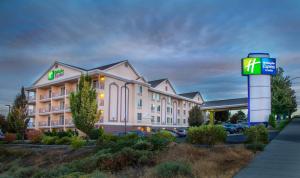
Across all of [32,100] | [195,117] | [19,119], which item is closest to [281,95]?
[195,117]

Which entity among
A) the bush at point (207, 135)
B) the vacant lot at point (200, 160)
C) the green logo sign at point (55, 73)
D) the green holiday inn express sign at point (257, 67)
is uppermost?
the green logo sign at point (55, 73)

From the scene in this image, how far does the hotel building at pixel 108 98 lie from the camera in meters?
58.0

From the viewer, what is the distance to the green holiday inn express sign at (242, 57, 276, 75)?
1420 inches

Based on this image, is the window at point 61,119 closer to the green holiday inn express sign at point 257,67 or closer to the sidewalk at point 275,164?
the green holiday inn express sign at point 257,67

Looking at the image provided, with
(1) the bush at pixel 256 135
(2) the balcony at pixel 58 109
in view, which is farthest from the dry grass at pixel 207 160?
(2) the balcony at pixel 58 109

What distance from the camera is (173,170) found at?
13008mm

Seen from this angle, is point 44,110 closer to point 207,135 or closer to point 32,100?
point 32,100

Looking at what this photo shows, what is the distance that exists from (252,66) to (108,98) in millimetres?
29382

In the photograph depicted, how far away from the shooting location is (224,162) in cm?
1570

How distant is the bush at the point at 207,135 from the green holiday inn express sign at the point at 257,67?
16.4 metres

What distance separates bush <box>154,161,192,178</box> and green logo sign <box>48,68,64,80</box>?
54.2 m

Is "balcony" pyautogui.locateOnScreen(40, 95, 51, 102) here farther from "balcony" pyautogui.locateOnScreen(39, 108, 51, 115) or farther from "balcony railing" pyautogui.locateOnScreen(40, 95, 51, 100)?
"balcony" pyautogui.locateOnScreen(39, 108, 51, 115)

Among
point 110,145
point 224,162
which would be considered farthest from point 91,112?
point 224,162

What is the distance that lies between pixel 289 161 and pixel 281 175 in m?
3.14
